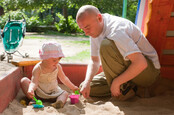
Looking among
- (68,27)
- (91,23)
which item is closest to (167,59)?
(91,23)

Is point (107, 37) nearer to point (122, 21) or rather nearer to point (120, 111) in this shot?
point (122, 21)

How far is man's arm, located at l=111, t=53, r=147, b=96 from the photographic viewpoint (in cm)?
161

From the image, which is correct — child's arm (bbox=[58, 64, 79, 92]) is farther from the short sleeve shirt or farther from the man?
the short sleeve shirt

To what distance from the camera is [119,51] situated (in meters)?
1.75

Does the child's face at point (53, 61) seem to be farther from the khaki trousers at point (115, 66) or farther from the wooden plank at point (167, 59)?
the wooden plank at point (167, 59)

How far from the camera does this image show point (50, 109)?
5.78ft

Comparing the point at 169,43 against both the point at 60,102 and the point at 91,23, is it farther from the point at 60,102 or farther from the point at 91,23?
the point at 60,102

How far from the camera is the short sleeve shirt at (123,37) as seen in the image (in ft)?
5.20

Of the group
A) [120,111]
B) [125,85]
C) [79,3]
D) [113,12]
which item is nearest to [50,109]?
[120,111]

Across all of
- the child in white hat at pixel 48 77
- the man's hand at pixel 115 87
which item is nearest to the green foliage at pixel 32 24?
the child in white hat at pixel 48 77

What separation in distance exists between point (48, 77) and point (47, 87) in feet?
0.32

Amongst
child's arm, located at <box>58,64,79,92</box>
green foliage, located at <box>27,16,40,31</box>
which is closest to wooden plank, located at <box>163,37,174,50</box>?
child's arm, located at <box>58,64,79,92</box>

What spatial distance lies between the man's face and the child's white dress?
0.56m

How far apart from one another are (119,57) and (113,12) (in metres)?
10.2
